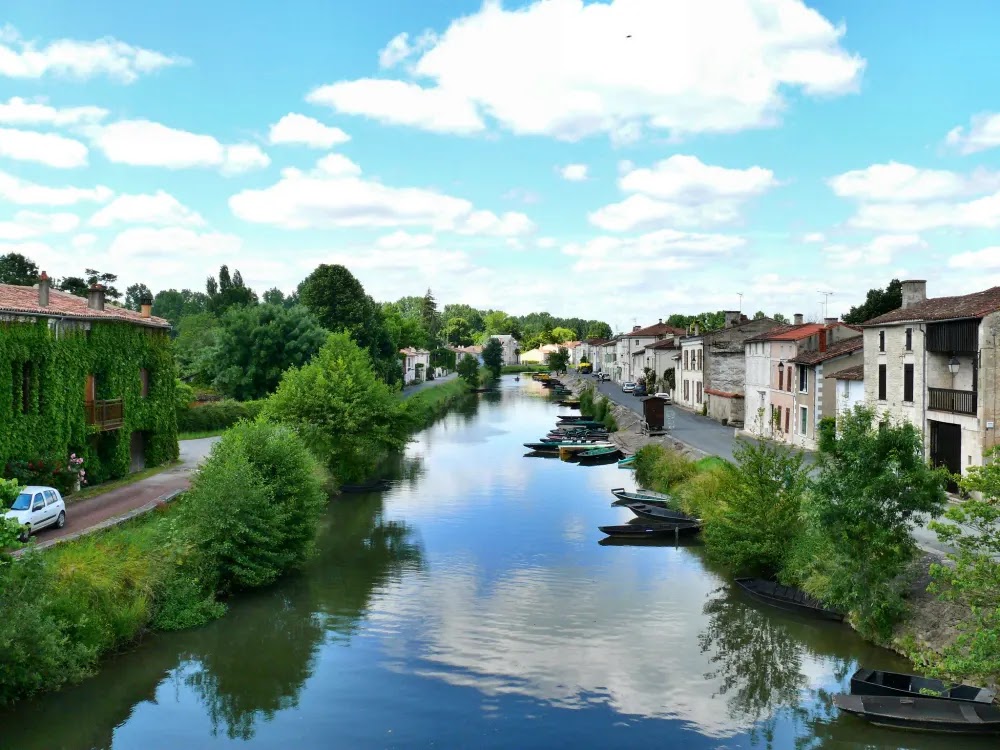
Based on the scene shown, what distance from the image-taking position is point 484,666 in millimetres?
20938

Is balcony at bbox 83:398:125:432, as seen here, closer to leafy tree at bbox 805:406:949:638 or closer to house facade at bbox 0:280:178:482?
house facade at bbox 0:280:178:482

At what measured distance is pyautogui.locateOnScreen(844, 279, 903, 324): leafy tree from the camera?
70.4 m

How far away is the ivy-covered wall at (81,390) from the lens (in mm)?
30672

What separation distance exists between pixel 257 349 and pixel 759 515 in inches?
1942

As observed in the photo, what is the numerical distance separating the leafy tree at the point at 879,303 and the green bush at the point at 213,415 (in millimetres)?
51501

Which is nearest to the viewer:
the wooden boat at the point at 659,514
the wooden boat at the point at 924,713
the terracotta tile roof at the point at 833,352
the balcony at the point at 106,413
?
the wooden boat at the point at 924,713

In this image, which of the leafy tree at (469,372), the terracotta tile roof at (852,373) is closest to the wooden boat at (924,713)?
the terracotta tile roof at (852,373)

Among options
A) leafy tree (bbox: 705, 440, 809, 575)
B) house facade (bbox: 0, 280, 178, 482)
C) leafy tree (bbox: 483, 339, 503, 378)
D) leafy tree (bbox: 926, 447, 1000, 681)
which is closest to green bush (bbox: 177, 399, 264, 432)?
house facade (bbox: 0, 280, 178, 482)

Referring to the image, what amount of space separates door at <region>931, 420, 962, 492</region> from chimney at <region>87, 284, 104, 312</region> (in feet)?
123

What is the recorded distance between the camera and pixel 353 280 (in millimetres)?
94125

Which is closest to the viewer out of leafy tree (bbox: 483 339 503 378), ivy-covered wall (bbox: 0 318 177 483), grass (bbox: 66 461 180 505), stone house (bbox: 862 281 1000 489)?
stone house (bbox: 862 281 1000 489)

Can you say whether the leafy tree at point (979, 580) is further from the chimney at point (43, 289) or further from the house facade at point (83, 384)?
the chimney at point (43, 289)

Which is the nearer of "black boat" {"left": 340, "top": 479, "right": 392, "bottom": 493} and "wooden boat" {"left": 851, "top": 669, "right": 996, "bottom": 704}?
"wooden boat" {"left": 851, "top": 669, "right": 996, "bottom": 704}

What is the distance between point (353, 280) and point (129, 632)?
75.1 meters
